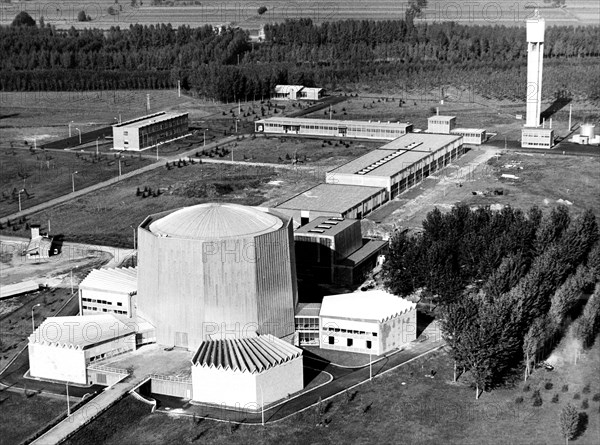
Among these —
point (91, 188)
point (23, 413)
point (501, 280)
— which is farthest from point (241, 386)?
point (91, 188)

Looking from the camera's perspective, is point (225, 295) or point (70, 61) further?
point (70, 61)

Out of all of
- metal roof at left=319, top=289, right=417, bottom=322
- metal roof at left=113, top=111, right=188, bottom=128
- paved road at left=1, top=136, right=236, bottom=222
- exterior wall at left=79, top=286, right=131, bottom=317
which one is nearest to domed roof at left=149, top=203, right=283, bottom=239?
exterior wall at left=79, top=286, right=131, bottom=317

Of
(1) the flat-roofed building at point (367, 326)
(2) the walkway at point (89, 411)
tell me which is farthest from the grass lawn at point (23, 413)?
(1) the flat-roofed building at point (367, 326)

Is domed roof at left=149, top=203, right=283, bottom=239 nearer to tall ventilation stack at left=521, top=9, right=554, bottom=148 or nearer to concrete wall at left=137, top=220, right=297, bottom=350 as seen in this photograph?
concrete wall at left=137, top=220, right=297, bottom=350

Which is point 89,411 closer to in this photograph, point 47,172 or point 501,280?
point 501,280

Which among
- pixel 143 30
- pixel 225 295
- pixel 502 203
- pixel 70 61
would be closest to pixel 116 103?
pixel 70 61

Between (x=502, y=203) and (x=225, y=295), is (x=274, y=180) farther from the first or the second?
(x=225, y=295)

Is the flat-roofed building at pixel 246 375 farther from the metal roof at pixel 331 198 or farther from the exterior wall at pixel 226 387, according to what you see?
the metal roof at pixel 331 198
